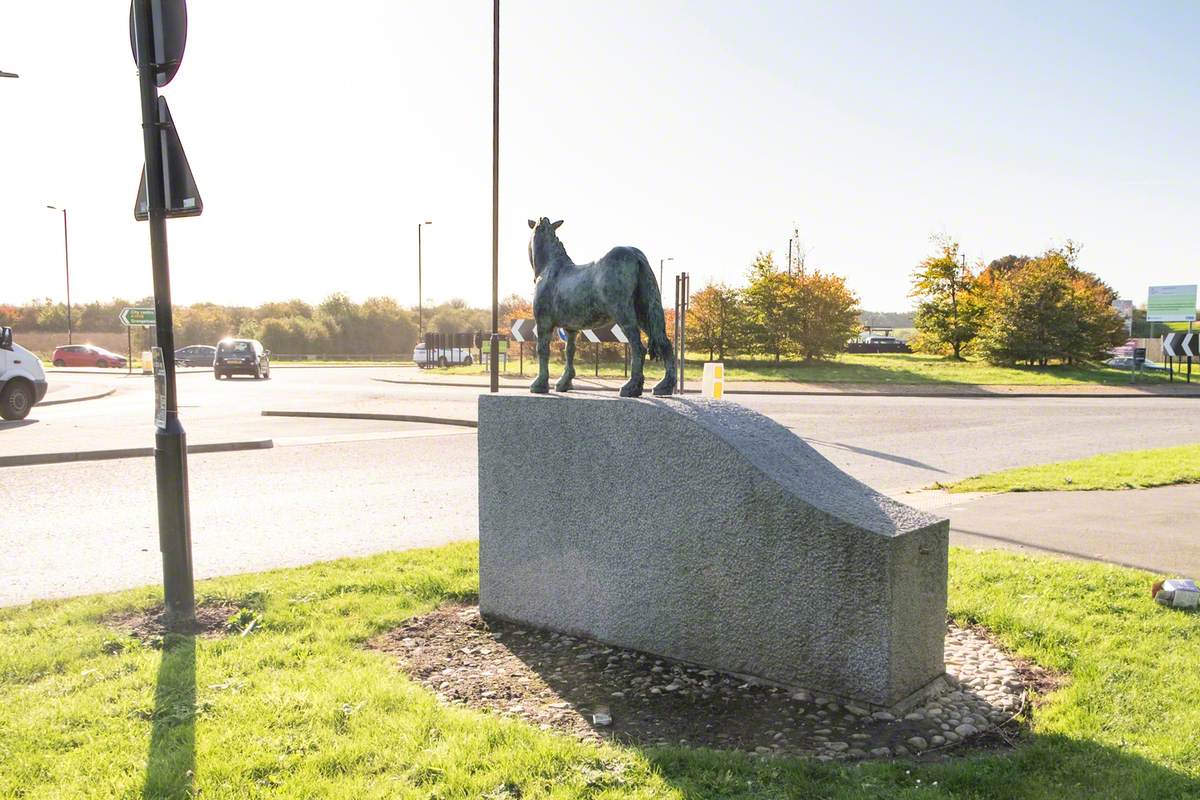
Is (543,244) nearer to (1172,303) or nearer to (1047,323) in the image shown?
(1047,323)

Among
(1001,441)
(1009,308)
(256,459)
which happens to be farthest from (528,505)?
(1009,308)

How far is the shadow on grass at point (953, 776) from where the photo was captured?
2.84 meters

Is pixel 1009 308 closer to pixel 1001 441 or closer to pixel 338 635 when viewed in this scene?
pixel 1001 441

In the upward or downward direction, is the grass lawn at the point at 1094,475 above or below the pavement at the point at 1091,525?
above

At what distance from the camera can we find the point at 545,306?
4957 millimetres

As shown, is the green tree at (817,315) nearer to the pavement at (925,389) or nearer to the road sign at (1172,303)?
the pavement at (925,389)

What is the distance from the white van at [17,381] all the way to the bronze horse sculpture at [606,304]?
15.4m

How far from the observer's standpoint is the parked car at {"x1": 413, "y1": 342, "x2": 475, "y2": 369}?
41.3 m

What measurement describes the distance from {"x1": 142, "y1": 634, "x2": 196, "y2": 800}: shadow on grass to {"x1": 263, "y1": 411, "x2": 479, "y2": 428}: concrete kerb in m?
12.0

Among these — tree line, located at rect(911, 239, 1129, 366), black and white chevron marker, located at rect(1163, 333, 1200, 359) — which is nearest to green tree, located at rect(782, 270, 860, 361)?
tree line, located at rect(911, 239, 1129, 366)

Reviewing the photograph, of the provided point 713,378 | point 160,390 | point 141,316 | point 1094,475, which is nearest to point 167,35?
point 160,390

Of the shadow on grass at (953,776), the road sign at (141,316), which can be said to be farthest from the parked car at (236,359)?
the shadow on grass at (953,776)

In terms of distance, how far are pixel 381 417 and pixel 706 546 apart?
47.7ft

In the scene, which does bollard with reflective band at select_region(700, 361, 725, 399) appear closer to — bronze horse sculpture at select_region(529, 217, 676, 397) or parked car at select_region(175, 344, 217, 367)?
bronze horse sculpture at select_region(529, 217, 676, 397)
